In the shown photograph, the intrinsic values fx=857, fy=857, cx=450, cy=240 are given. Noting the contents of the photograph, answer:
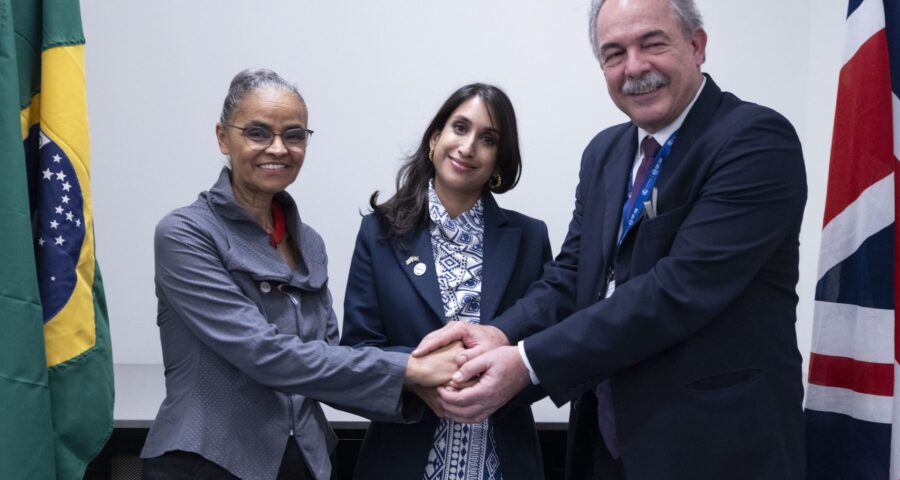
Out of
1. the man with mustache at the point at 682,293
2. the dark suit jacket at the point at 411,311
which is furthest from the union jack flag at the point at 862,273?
the dark suit jacket at the point at 411,311

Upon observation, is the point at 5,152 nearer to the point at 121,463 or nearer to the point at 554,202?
the point at 121,463

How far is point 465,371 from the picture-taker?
2023mm

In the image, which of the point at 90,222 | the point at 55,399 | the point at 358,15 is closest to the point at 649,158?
the point at 90,222

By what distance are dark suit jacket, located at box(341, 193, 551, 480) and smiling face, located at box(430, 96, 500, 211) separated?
4.0 inches

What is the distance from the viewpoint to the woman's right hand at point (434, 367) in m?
2.04

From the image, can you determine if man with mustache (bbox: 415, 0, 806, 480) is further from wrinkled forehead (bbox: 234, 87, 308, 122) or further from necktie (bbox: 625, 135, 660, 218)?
wrinkled forehead (bbox: 234, 87, 308, 122)

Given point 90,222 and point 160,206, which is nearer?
point 90,222

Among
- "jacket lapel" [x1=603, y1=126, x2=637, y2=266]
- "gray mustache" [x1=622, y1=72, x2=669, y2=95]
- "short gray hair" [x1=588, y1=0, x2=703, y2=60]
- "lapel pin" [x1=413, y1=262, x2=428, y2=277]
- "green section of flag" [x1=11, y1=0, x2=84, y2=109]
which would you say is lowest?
"lapel pin" [x1=413, y1=262, x2=428, y2=277]

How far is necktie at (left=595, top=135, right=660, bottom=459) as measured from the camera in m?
1.89

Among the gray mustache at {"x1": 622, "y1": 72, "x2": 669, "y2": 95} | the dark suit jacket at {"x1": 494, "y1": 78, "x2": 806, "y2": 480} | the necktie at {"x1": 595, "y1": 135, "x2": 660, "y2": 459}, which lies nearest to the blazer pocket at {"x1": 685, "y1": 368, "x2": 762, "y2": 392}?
the dark suit jacket at {"x1": 494, "y1": 78, "x2": 806, "y2": 480}

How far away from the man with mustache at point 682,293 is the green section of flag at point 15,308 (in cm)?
91

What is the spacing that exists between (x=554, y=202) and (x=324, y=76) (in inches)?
45.5

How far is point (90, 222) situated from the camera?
1619mm

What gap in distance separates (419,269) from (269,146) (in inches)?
18.5
